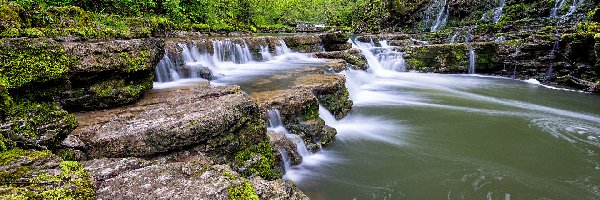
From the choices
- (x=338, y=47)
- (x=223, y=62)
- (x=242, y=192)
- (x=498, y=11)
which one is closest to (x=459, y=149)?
(x=242, y=192)

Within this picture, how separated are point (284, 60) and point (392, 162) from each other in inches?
425

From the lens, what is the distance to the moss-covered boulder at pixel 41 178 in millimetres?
2969

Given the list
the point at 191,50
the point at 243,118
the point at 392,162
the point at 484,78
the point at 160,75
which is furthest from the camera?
the point at 484,78

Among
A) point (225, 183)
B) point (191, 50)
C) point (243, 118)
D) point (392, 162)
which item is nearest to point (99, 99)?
point (243, 118)

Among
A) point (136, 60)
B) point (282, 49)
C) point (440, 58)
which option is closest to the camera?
point (136, 60)

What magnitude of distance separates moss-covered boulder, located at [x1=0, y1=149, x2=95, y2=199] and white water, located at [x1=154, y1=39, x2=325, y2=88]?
6300 mm

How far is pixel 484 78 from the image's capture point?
755 inches

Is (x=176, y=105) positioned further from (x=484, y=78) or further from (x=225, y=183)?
(x=484, y=78)

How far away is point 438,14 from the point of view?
37750mm

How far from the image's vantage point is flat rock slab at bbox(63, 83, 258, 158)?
4.71 m

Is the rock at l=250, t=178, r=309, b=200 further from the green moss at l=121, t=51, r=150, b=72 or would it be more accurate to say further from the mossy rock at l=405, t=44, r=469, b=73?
the mossy rock at l=405, t=44, r=469, b=73

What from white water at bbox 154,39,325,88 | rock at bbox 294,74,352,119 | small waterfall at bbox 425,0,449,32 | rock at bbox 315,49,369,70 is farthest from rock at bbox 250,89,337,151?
small waterfall at bbox 425,0,449,32

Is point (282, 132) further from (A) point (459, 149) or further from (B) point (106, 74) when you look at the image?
(A) point (459, 149)

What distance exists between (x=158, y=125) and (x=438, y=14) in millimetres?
38096
